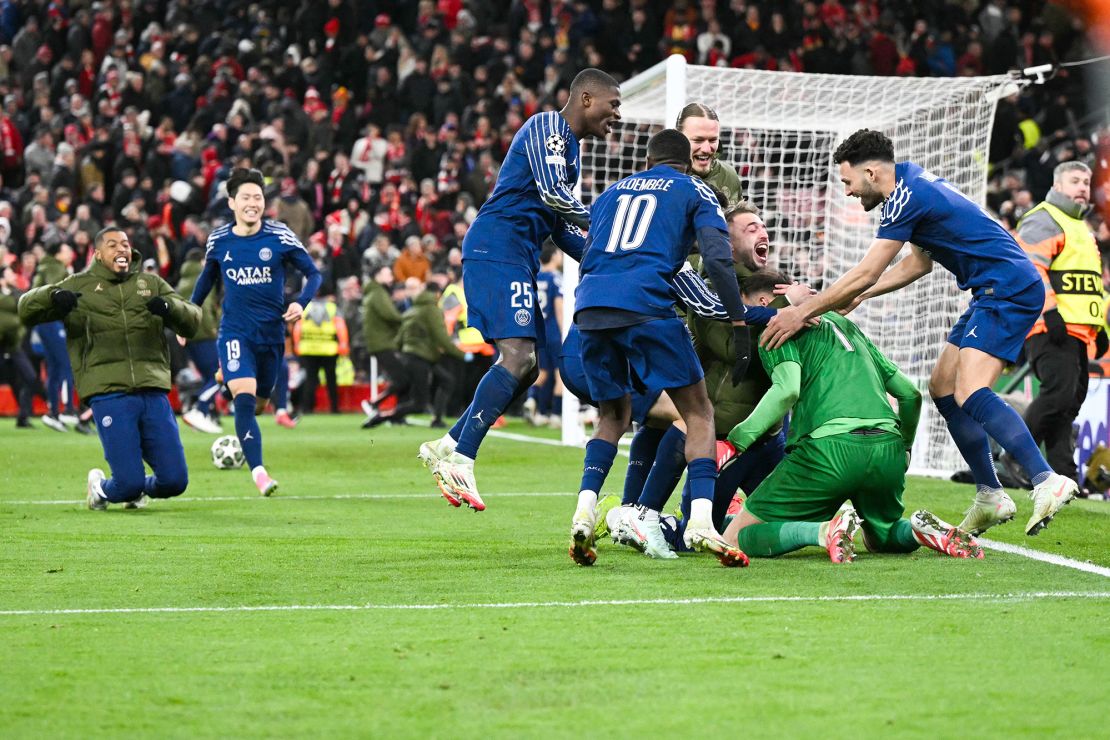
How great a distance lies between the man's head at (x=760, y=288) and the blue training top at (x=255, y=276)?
15.3ft

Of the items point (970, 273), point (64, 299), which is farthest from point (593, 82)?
point (64, 299)

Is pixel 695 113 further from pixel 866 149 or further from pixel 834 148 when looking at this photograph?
pixel 834 148

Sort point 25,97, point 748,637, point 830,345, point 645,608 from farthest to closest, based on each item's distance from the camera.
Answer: point 25,97, point 830,345, point 645,608, point 748,637

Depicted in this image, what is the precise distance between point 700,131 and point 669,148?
1.13m

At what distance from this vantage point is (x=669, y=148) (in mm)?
6863

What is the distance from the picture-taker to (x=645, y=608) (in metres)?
5.64

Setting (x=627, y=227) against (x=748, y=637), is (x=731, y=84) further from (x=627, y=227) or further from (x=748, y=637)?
(x=748, y=637)

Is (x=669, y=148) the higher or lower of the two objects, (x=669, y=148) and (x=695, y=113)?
the lower

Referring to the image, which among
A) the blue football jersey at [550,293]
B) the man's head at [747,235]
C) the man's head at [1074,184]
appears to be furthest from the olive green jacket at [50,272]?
the man's head at [747,235]

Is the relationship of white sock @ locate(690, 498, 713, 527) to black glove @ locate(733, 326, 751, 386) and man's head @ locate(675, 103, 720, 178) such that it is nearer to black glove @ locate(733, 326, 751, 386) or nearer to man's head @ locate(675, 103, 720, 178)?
black glove @ locate(733, 326, 751, 386)

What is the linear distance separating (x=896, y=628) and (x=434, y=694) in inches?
68.4

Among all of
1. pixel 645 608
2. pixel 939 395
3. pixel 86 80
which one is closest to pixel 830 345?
pixel 939 395

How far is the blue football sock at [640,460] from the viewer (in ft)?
25.0

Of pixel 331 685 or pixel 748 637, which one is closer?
pixel 331 685
